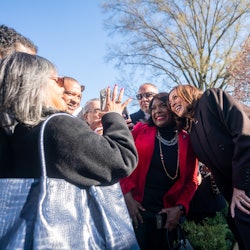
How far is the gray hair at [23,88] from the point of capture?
1.54 metres

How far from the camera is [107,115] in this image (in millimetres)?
1761

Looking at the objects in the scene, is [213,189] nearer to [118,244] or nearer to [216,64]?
[118,244]

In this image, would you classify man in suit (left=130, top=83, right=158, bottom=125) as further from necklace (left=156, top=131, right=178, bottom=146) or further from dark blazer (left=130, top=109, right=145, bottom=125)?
necklace (left=156, top=131, right=178, bottom=146)

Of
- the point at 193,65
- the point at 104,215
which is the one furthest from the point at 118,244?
the point at 193,65

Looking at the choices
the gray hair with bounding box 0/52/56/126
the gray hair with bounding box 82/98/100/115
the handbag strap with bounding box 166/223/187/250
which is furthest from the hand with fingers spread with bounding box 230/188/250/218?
the gray hair with bounding box 82/98/100/115

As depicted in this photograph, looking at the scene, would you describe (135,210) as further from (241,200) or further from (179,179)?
(241,200)

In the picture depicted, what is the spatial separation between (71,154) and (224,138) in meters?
1.23

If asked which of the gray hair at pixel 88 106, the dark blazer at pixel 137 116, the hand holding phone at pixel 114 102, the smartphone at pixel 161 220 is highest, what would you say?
the hand holding phone at pixel 114 102

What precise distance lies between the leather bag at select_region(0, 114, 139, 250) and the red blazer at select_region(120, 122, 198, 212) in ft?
4.24

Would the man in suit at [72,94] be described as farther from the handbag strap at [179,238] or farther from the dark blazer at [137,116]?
the handbag strap at [179,238]

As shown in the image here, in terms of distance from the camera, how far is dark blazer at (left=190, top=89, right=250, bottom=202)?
219 cm

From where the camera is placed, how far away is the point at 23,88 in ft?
5.16

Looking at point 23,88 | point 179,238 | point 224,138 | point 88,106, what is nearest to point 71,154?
point 23,88

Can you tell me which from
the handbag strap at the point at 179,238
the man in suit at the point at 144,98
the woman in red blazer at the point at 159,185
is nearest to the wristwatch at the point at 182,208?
the woman in red blazer at the point at 159,185
